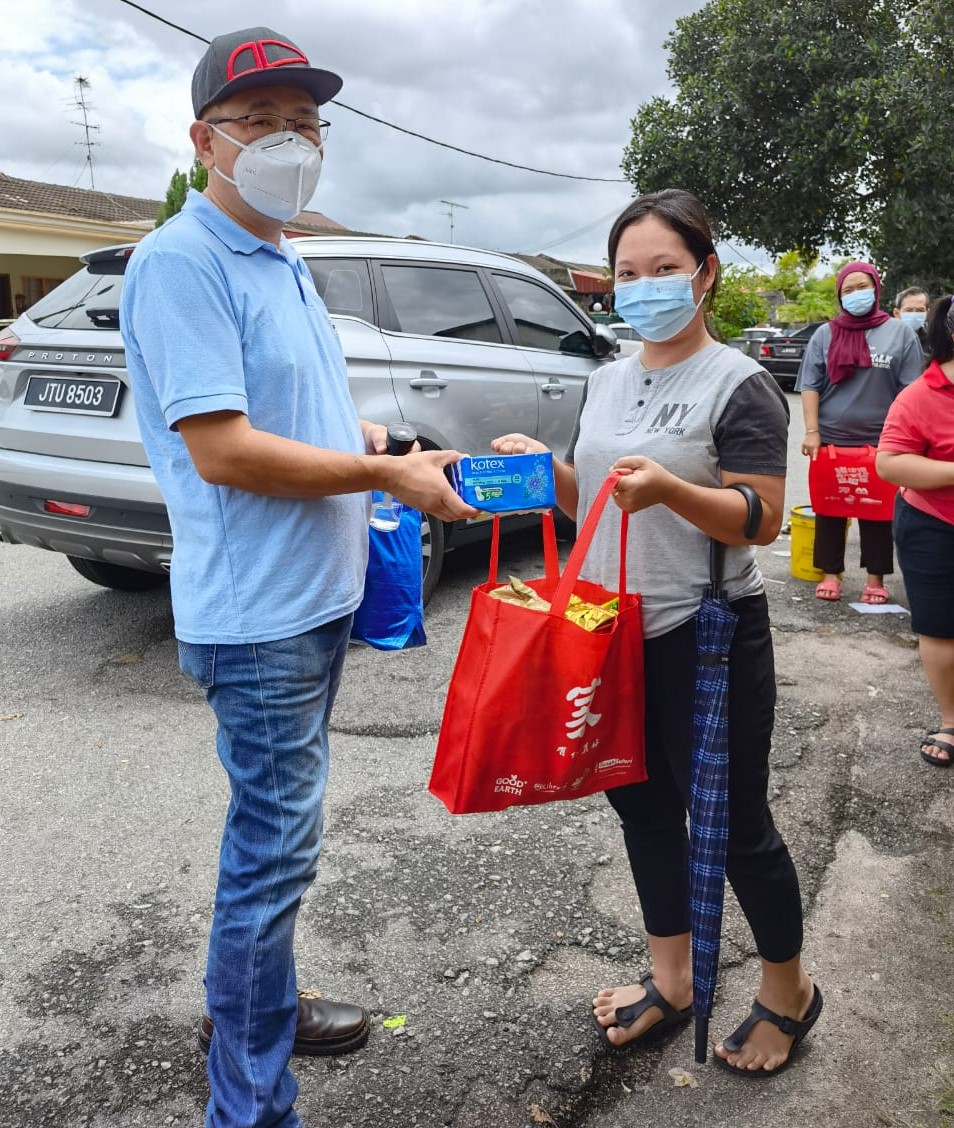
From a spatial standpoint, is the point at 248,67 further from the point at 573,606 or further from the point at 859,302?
the point at 859,302

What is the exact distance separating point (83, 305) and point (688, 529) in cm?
370

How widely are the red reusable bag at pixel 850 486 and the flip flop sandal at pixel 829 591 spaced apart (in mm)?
438

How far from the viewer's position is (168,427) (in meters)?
1.78

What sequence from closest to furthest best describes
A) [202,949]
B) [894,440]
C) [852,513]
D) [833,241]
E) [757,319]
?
1. [202,949]
2. [894,440]
3. [852,513]
4. [833,241]
5. [757,319]

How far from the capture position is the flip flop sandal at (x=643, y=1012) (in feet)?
7.86

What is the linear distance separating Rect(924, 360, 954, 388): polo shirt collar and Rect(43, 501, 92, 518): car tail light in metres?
3.43

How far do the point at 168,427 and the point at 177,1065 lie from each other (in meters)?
1.49

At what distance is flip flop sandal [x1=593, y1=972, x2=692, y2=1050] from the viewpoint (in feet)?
7.86

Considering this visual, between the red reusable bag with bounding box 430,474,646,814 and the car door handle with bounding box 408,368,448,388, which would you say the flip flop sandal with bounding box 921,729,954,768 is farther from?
the car door handle with bounding box 408,368,448,388

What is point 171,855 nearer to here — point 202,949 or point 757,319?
point 202,949

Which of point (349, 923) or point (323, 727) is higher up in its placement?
point (323, 727)

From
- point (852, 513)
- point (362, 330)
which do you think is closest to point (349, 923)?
point (362, 330)

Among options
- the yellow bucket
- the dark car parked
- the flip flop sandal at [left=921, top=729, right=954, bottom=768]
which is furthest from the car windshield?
the dark car parked

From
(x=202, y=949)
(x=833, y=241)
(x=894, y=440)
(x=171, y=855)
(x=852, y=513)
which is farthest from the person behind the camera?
(x=833, y=241)
